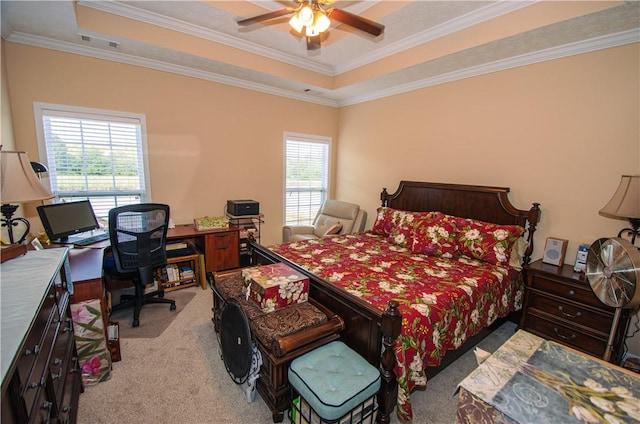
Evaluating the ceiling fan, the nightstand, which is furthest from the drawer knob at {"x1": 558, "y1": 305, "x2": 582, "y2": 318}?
the ceiling fan

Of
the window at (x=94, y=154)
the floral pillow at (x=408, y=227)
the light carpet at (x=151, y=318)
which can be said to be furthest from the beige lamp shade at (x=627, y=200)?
the window at (x=94, y=154)

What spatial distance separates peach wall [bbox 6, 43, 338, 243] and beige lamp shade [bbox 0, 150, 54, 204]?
4.01 feet

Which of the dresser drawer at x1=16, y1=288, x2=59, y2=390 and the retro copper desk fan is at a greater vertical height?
the retro copper desk fan

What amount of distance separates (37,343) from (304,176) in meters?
3.95

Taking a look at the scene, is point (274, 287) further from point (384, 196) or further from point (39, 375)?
point (384, 196)

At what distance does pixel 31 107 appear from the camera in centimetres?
268

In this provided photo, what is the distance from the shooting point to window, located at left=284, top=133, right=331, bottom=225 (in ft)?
14.9

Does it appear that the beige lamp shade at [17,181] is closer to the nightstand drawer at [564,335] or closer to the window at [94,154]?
the window at [94,154]

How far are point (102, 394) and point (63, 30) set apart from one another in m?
3.09

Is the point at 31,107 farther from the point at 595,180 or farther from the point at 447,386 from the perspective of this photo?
the point at 595,180

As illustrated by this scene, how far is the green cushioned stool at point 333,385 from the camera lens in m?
1.36

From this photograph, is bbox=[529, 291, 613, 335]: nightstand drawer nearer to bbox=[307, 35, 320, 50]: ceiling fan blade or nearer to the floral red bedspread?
the floral red bedspread

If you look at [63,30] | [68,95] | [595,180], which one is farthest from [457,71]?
[68,95]

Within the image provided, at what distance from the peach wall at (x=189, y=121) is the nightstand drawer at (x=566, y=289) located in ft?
11.3
